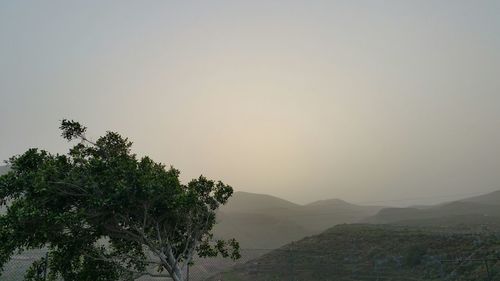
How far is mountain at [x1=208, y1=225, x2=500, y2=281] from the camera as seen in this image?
38938 mm

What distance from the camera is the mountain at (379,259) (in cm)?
3894

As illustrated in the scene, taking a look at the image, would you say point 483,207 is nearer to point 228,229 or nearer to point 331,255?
point 228,229

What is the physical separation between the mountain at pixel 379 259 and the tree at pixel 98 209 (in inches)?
858

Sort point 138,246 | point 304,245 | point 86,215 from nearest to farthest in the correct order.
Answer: point 86,215 → point 138,246 → point 304,245

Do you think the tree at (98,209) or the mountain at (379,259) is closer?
the tree at (98,209)

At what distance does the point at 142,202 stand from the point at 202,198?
3312 millimetres

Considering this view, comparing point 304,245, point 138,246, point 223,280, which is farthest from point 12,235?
point 304,245

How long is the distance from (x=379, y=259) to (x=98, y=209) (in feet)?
135

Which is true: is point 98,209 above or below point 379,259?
above

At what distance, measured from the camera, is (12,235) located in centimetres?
1185

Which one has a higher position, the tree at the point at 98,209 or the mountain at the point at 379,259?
the tree at the point at 98,209

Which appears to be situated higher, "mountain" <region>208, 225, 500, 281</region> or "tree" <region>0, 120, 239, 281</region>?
"tree" <region>0, 120, 239, 281</region>

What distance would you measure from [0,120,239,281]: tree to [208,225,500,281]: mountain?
21785mm

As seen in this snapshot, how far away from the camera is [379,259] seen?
4666cm
